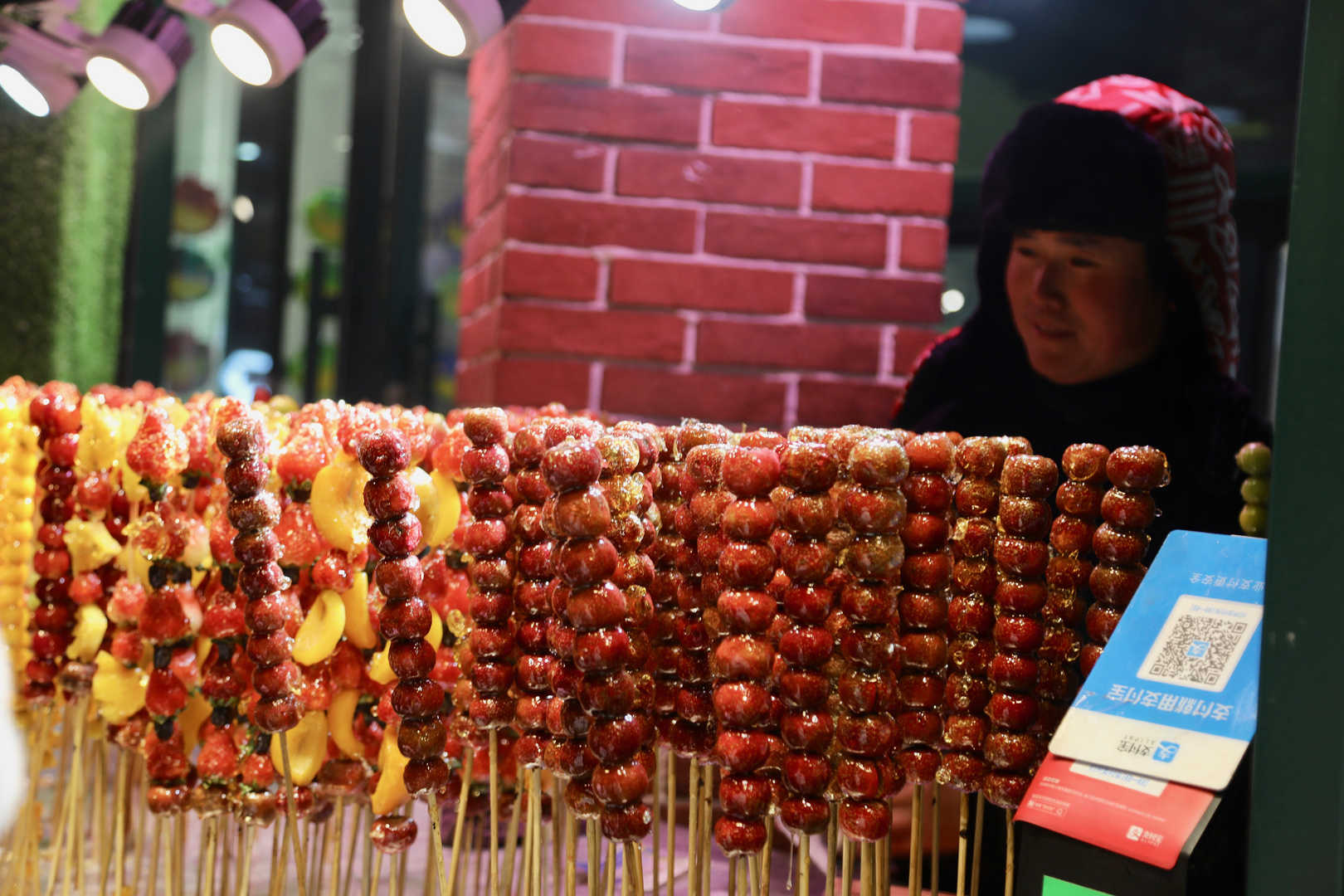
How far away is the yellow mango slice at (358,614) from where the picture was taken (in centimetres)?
89

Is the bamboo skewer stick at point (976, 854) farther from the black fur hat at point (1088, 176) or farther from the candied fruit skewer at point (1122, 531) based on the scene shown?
the black fur hat at point (1088, 176)

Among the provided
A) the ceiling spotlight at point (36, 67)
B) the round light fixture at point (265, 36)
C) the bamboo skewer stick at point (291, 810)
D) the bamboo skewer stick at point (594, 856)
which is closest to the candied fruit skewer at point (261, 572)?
the bamboo skewer stick at point (291, 810)

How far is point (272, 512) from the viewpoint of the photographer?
816 mm

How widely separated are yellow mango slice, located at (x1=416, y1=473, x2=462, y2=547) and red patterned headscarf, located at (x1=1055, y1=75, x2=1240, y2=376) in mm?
942

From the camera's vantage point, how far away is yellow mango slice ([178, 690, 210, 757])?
0.94 metres

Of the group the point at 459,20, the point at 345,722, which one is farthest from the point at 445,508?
the point at 459,20

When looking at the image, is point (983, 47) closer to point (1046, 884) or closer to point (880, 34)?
point (880, 34)

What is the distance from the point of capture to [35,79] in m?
2.00

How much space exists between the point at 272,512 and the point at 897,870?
0.88 metres

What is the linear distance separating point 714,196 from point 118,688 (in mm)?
1195

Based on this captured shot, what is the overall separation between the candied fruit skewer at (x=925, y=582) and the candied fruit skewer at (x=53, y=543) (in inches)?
29.4

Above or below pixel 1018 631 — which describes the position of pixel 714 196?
above

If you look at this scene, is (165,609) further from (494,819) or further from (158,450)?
(494,819)

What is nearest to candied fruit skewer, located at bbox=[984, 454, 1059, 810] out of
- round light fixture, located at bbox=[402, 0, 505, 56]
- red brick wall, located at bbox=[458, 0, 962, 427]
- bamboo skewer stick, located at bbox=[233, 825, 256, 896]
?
bamboo skewer stick, located at bbox=[233, 825, 256, 896]
